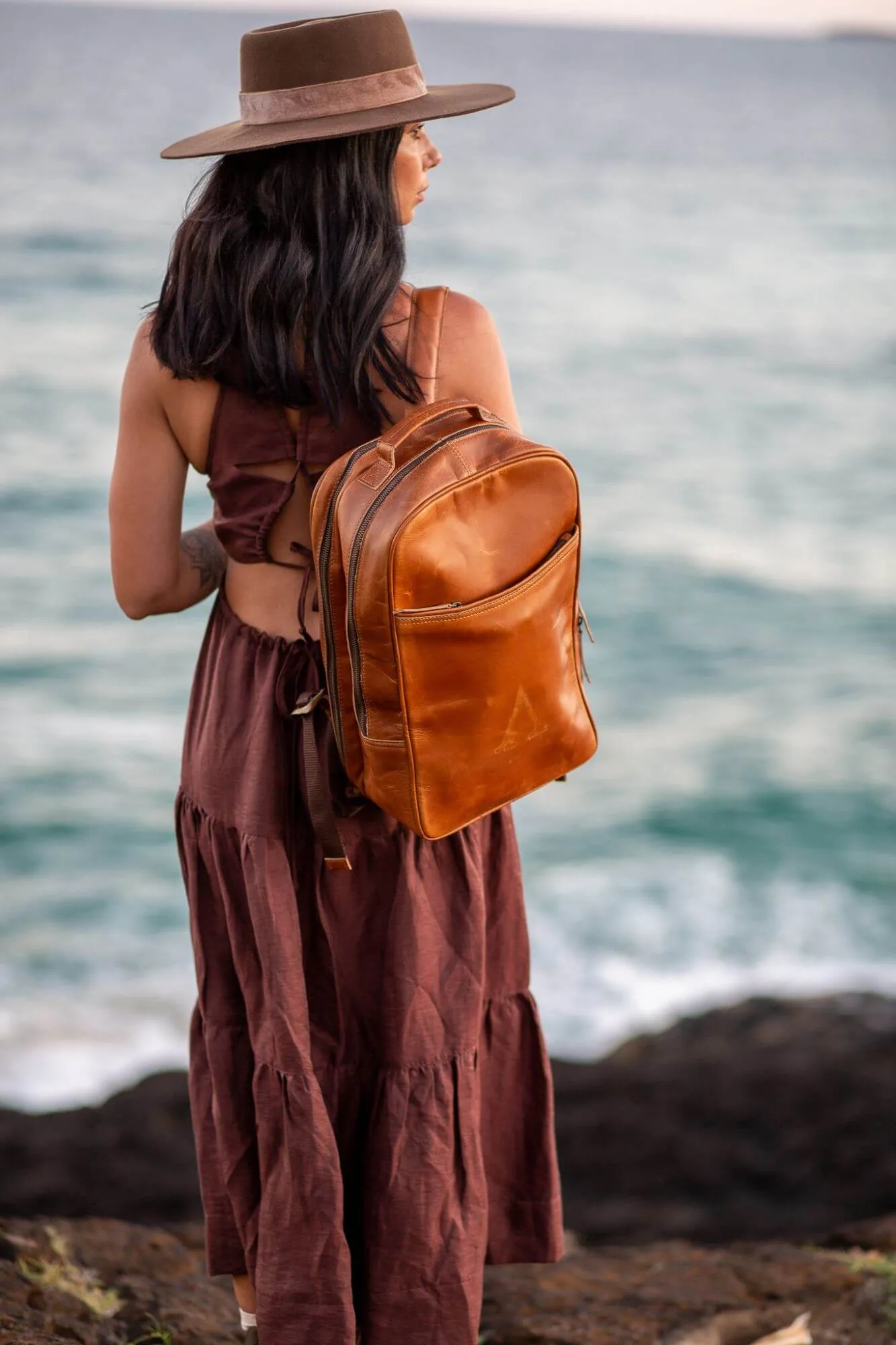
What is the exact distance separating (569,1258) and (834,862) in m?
4.90

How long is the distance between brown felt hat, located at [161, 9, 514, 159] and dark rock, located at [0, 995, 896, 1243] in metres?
2.14

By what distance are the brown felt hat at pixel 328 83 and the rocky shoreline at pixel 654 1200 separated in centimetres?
162

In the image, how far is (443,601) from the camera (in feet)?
→ 4.54

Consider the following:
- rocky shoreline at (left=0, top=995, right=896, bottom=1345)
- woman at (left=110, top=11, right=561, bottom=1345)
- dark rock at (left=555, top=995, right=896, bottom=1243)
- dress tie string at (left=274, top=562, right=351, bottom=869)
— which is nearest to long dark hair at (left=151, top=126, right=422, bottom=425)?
woman at (left=110, top=11, right=561, bottom=1345)

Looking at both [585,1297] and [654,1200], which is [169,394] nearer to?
[585,1297]

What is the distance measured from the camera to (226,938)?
5.81ft

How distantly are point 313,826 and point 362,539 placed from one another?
0.40m

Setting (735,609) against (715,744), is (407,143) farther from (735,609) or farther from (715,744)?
(735,609)

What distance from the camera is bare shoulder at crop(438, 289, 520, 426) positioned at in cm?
148

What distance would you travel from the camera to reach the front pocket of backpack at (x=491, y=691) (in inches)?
55.1

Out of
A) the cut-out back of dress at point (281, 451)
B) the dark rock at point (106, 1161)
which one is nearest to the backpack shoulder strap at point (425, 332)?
the cut-out back of dress at point (281, 451)

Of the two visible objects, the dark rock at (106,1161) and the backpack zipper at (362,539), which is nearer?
the backpack zipper at (362,539)

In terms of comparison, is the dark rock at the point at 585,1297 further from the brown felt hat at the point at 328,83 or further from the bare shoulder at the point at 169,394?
the brown felt hat at the point at 328,83

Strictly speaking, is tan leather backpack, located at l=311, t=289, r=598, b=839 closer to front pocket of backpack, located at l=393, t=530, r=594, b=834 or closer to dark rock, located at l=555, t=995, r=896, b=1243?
front pocket of backpack, located at l=393, t=530, r=594, b=834
